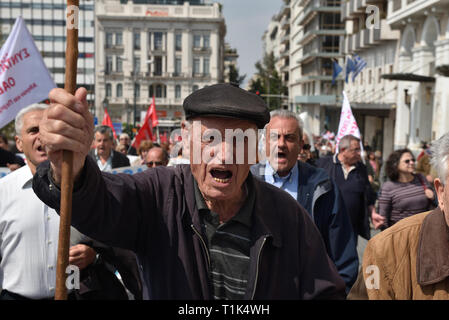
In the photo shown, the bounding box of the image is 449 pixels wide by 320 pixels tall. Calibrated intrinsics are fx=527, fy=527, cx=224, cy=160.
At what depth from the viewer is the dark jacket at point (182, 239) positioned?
185 centimetres

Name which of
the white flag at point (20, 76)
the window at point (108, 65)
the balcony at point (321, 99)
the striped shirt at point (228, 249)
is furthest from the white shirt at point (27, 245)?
the window at point (108, 65)

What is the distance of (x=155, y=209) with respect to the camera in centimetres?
197

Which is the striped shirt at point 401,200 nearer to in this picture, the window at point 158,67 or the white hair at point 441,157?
the white hair at point 441,157

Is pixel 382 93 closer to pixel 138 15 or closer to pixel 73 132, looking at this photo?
pixel 73 132

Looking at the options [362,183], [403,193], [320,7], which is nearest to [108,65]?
[320,7]

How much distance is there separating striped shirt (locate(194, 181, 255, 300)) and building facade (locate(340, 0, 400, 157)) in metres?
24.8

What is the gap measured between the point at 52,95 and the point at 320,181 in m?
2.42

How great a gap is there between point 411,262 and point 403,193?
4.38 m

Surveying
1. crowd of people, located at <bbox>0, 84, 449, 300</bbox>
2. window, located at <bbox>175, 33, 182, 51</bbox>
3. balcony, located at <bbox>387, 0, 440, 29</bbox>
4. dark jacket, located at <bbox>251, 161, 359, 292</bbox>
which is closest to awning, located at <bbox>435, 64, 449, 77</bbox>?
balcony, located at <bbox>387, 0, 440, 29</bbox>

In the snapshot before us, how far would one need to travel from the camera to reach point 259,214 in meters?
2.04

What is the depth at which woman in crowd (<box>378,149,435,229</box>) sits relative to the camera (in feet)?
20.6

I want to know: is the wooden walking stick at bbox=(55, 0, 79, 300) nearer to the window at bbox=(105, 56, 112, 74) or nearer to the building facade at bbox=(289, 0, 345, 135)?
the building facade at bbox=(289, 0, 345, 135)

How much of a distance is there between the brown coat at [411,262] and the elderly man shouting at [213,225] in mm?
219

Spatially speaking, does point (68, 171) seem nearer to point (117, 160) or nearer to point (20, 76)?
point (20, 76)
